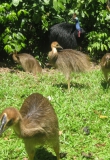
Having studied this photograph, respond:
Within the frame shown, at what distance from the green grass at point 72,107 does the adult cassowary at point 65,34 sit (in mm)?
1437

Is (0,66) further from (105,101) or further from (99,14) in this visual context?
(105,101)

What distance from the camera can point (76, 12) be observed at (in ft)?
29.0

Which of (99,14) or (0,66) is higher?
(99,14)

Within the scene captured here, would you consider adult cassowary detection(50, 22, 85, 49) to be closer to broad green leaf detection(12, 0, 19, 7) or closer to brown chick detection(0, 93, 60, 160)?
broad green leaf detection(12, 0, 19, 7)

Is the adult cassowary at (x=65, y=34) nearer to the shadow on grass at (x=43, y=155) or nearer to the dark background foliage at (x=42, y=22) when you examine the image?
the dark background foliage at (x=42, y=22)

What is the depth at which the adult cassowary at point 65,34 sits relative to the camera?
8734 millimetres

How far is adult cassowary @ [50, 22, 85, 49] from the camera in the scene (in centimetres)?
873

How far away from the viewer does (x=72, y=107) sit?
17.9 ft

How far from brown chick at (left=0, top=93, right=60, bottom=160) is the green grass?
0.62m

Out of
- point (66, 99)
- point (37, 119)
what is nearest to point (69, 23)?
point (66, 99)

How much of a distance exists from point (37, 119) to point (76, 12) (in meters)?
5.83

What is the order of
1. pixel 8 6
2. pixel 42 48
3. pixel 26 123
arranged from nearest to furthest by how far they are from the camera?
pixel 26 123 → pixel 8 6 → pixel 42 48

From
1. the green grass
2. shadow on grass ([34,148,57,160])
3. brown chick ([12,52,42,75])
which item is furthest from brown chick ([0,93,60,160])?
brown chick ([12,52,42,75])

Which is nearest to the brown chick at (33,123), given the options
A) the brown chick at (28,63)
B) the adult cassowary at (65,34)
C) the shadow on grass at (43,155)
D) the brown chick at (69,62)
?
the shadow on grass at (43,155)
